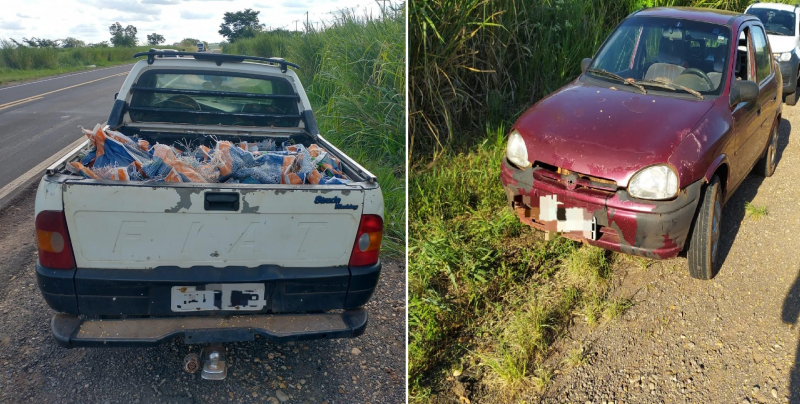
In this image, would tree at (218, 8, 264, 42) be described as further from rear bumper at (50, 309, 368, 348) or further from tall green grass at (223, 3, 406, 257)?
rear bumper at (50, 309, 368, 348)

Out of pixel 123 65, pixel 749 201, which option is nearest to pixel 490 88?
pixel 749 201

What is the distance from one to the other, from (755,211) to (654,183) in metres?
2.06

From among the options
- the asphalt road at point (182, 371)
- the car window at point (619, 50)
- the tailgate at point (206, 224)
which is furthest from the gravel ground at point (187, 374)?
the car window at point (619, 50)

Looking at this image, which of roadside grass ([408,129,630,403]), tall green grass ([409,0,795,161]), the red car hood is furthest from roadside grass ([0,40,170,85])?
the red car hood

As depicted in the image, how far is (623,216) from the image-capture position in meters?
3.64

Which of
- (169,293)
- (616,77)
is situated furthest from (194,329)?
(616,77)

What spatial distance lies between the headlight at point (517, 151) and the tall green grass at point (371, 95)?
1655mm

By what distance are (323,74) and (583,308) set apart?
6.23 metres

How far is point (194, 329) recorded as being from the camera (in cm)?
291

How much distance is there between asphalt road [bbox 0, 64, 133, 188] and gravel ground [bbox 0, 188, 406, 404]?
13.5 ft

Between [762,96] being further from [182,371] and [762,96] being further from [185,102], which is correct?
[182,371]

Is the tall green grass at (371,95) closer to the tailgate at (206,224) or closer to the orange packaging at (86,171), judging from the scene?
the tailgate at (206,224)

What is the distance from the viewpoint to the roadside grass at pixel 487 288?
319cm

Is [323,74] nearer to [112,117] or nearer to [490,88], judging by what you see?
[490,88]
